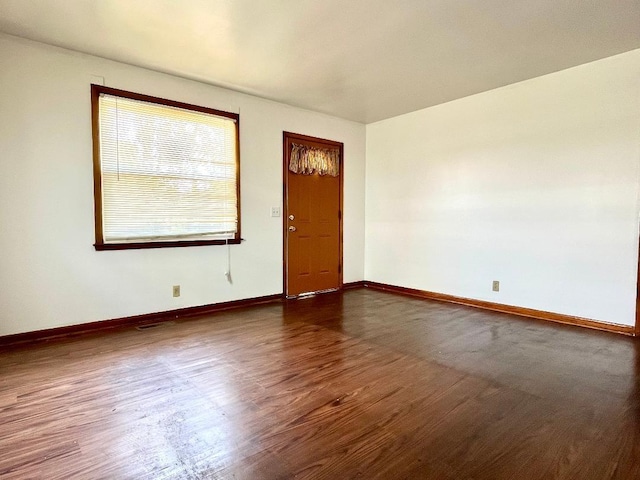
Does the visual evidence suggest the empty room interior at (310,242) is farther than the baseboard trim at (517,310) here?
No

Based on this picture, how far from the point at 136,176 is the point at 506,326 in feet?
13.1

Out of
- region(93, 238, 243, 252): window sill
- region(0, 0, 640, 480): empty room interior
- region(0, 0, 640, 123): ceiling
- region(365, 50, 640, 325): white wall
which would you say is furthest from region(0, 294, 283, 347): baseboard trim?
region(0, 0, 640, 123): ceiling

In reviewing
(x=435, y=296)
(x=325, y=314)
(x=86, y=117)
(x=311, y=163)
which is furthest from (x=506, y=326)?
(x=86, y=117)

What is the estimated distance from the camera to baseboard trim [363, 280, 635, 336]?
349 cm

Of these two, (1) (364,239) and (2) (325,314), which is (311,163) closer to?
(1) (364,239)

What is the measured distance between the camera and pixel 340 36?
296cm

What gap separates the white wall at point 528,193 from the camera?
3.44m

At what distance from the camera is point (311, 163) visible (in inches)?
203

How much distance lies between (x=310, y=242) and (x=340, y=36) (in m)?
2.83

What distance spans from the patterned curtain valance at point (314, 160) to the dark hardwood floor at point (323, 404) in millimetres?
2408

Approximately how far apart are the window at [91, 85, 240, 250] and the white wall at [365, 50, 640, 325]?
2.53 meters

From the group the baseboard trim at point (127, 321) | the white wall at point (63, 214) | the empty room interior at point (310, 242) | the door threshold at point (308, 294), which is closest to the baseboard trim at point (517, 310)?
the empty room interior at point (310, 242)

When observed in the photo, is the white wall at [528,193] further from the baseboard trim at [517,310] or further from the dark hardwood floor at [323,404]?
the dark hardwood floor at [323,404]

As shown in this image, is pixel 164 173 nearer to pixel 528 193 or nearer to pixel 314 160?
pixel 314 160
